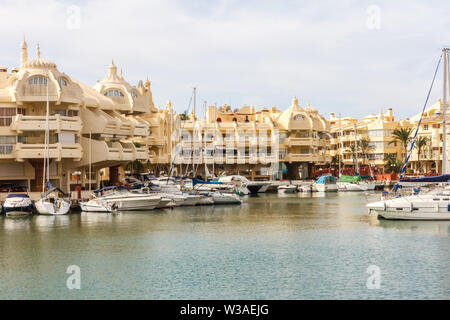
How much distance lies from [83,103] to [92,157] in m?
5.95

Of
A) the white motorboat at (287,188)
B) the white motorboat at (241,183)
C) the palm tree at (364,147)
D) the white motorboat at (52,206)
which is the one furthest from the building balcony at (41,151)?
the palm tree at (364,147)

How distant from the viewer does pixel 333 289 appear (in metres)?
29.1

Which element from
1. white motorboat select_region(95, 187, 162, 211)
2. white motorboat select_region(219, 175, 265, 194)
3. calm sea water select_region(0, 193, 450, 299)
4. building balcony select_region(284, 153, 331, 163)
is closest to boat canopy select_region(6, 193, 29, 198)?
calm sea water select_region(0, 193, 450, 299)

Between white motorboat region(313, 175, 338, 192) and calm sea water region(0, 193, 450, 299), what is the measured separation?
159 feet

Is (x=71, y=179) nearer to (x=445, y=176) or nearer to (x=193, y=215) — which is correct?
(x=193, y=215)

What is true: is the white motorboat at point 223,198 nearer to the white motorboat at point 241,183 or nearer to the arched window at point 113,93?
the arched window at point 113,93

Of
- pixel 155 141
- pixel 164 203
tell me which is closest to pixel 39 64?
pixel 164 203

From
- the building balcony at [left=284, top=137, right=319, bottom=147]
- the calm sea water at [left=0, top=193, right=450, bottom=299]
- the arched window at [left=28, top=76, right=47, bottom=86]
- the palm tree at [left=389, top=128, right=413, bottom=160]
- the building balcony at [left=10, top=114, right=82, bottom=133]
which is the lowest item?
the calm sea water at [left=0, top=193, right=450, bottom=299]

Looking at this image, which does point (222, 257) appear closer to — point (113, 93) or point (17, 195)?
point (17, 195)

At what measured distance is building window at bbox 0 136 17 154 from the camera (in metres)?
67.4

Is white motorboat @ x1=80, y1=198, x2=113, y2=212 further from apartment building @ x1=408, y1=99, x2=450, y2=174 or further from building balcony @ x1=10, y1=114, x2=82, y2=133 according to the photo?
apartment building @ x1=408, y1=99, x2=450, y2=174

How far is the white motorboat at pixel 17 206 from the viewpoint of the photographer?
5881cm

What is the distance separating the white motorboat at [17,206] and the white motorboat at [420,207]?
3012 cm
